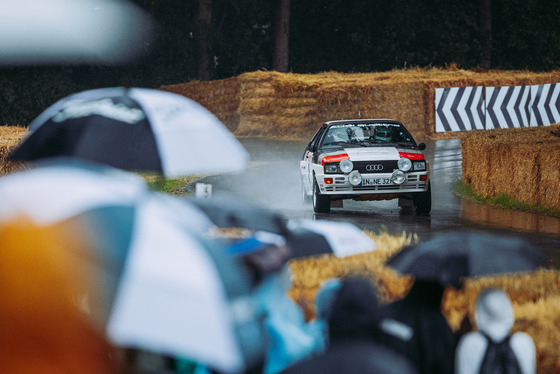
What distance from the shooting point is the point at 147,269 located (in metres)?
3.27

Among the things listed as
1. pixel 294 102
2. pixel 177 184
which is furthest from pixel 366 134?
pixel 294 102

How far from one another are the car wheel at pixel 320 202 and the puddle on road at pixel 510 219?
7.27 ft

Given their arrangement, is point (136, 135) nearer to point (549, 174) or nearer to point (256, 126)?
point (549, 174)

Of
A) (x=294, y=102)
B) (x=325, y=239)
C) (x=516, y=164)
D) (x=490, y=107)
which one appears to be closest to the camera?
(x=325, y=239)

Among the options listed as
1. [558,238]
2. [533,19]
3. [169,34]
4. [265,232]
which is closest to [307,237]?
[265,232]

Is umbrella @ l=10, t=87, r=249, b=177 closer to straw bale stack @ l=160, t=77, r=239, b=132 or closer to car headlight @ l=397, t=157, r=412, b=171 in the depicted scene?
car headlight @ l=397, t=157, r=412, b=171

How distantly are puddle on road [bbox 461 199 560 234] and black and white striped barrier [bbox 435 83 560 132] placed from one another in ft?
55.2

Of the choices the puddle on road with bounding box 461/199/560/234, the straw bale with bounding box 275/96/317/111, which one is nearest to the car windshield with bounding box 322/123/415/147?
the puddle on road with bounding box 461/199/560/234

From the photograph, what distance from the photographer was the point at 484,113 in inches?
1340

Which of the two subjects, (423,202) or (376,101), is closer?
(423,202)

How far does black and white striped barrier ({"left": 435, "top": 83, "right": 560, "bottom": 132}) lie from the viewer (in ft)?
110

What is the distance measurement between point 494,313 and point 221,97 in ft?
116

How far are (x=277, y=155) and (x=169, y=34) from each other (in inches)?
909

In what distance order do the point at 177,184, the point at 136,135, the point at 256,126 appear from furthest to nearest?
the point at 256,126
the point at 177,184
the point at 136,135
